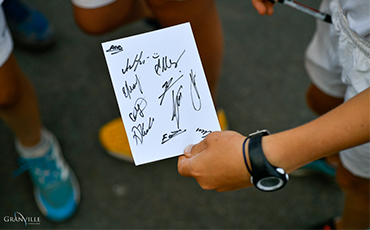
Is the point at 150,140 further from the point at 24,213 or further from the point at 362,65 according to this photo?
the point at 24,213

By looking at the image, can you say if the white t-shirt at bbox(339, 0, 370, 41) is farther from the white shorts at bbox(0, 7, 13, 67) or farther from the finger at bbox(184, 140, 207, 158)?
the white shorts at bbox(0, 7, 13, 67)

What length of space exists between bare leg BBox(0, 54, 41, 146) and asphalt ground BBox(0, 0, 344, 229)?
0.22 meters

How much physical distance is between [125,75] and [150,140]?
0.47ft

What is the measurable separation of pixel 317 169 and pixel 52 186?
3.20ft

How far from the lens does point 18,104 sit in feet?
3.06

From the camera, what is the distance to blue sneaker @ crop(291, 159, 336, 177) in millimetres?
1169

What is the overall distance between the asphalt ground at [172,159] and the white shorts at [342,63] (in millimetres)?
394

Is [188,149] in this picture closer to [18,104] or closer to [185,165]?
[185,165]

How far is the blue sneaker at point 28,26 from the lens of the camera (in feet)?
4.51
